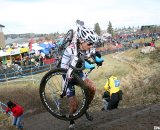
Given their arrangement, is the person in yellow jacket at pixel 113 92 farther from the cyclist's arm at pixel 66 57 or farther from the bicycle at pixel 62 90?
the cyclist's arm at pixel 66 57

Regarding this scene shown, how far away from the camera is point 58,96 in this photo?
26.2 feet

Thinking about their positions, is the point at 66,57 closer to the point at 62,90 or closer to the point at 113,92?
the point at 62,90

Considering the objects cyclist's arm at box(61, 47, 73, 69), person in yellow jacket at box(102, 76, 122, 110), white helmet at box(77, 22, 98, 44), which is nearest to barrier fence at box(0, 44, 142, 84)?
person in yellow jacket at box(102, 76, 122, 110)

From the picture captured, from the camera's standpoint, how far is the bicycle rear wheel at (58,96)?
6.87 metres

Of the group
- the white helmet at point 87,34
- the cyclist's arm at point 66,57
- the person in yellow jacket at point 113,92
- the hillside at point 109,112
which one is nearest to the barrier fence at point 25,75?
the hillside at point 109,112

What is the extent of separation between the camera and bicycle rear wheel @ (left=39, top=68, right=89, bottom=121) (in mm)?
6867

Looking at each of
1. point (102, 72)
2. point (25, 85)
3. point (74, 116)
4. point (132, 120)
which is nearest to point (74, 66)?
point (74, 116)

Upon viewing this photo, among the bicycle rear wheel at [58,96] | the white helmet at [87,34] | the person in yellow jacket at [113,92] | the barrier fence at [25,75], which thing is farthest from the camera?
the barrier fence at [25,75]

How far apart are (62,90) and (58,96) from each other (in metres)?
0.47

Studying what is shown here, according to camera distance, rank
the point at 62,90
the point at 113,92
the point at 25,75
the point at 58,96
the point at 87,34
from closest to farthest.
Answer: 1. the point at 87,34
2. the point at 62,90
3. the point at 58,96
4. the point at 113,92
5. the point at 25,75

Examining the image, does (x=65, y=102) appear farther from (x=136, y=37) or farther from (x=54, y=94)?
(x=136, y=37)

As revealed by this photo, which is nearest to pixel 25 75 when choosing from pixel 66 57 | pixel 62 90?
pixel 62 90

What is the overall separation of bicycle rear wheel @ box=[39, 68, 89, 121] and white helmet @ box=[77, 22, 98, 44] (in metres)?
0.88

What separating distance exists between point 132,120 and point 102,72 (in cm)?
2248
